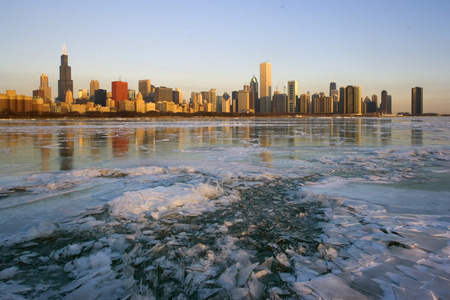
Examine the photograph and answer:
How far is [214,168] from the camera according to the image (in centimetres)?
959

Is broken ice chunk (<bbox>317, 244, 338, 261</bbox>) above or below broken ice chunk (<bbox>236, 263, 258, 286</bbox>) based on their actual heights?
above

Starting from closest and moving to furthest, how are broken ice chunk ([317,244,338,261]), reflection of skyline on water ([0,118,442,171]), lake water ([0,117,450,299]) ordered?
lake water ([0,117,450,299]) < broken ice chunk ([317,244,338,261]) < reflection of skyline on water ([0,118,442,171])

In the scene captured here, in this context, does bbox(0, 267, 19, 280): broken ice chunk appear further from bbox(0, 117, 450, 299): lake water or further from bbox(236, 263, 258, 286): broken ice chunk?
bbox(236, 263, 258, 286): broken ice chunk

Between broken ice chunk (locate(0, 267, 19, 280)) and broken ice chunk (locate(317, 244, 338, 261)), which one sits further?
broken ice chunk (locate(317, 244, 338, 261))

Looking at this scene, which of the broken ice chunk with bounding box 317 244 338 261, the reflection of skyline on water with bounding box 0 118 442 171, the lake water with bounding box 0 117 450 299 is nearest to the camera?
the lake water with bounding box 0 117 450 299

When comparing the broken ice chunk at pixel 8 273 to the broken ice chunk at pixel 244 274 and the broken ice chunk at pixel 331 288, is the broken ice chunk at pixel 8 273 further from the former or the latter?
the broken ice chunk at pixel 331 288

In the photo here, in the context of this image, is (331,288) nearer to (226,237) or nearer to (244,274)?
(244,274)

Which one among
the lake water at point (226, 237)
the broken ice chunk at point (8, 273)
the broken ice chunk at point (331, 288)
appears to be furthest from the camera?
the broken ice chunk at point (8, 273)

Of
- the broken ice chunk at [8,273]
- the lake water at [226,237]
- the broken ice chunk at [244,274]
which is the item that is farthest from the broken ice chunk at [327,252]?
the broken ice chunk at [8,273]

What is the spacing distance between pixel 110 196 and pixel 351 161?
814cm

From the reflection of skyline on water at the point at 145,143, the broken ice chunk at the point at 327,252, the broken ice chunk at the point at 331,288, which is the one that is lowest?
the broken ice chunk at the point at 331,288

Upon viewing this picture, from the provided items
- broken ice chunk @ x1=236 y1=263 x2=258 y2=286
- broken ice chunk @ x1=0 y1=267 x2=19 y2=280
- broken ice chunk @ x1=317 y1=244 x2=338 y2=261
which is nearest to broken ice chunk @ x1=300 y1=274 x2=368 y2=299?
broken ice chunk @ x1=317 y1=244 x2=338 y2=261

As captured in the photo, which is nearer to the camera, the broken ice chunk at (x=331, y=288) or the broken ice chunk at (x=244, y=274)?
the broken ice chunk at (x=331, y=288)

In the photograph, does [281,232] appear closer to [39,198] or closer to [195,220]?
[195,220]
